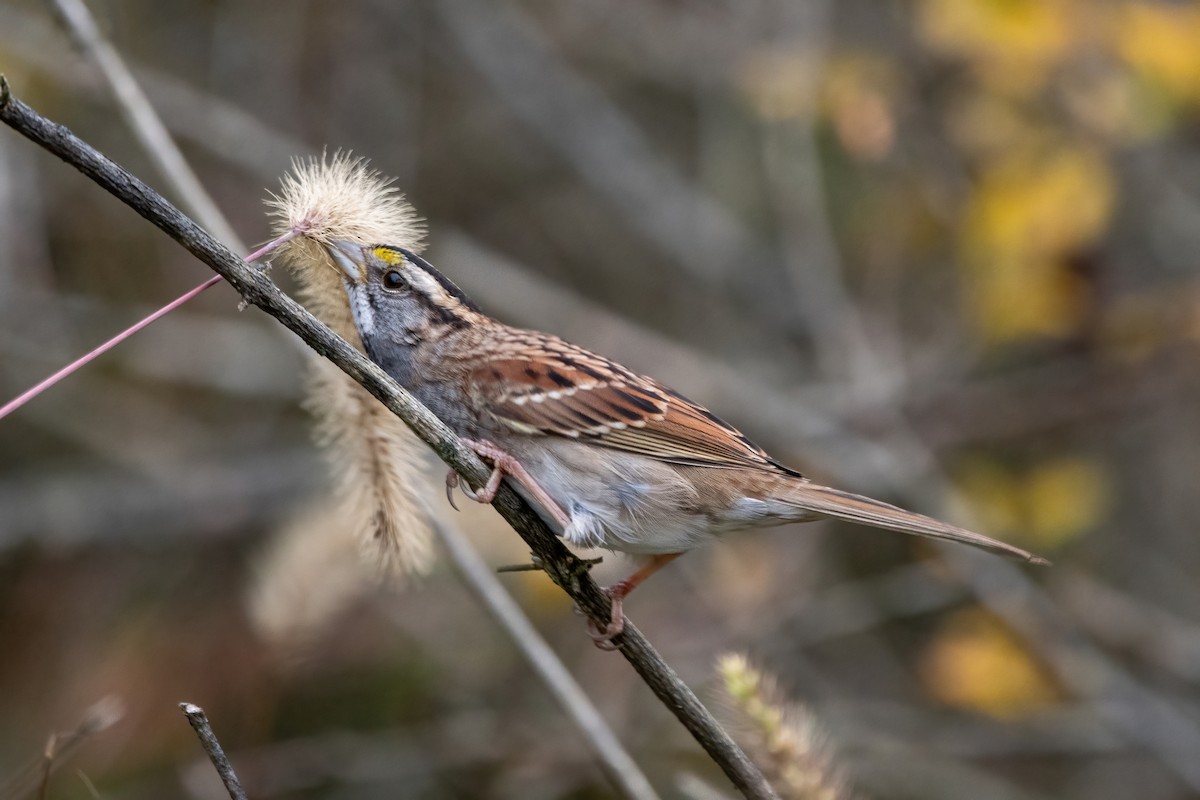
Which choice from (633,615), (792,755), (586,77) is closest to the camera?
(792,755)

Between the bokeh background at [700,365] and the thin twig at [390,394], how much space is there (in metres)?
1.65

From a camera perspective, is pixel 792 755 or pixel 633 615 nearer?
pixel 792 755

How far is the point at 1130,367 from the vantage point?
21.0ft

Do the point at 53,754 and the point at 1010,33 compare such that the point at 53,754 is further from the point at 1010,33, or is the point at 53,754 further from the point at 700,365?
the point at 1010,33

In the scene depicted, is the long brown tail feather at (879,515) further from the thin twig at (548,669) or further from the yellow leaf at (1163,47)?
the yellow leaf at (1163,47)

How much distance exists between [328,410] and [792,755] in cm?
113

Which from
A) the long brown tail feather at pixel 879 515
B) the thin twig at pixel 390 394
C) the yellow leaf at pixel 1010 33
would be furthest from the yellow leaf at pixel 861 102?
the thin twig at pixel 390 394

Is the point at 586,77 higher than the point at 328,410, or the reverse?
the point at 586,77

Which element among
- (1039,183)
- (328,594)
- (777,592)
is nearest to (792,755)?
(328,594)

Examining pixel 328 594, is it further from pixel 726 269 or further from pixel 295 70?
pixel 295 70

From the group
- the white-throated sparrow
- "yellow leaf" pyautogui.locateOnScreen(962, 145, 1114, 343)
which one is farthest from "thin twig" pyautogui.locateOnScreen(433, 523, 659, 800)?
"yellow leaf" pyautogui.locateOnScreen(962, 145, 1114, 343)

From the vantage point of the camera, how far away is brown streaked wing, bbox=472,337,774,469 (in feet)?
10.1

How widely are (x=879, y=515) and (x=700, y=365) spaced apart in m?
3.54

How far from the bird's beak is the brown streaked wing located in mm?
393
